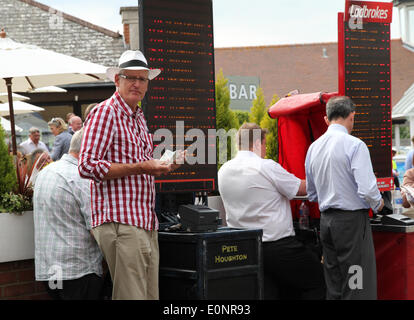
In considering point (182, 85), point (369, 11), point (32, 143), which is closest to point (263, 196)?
point (182, 85)

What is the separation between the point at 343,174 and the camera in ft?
15.3

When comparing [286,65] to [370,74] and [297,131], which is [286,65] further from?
[297,131]

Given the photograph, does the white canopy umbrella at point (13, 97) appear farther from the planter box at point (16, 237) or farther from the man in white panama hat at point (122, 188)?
the man in white panama hat at point (122, 188)

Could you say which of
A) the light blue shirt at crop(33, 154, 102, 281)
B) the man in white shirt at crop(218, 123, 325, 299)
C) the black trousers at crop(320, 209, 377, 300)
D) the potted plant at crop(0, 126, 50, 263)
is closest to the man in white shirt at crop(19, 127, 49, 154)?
the potted plant at crop(0, 126, 50, 263)

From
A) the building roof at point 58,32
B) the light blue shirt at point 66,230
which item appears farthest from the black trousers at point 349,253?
the building roof at point 58,32

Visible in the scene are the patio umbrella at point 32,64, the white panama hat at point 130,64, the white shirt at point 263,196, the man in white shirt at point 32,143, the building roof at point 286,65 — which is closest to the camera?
the white panama hat at point 130,64

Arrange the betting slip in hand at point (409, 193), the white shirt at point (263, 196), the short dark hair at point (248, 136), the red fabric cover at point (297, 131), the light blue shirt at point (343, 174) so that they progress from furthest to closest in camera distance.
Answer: the betting slip in hand at point (409, 193), the red fabric cover at point (297, 131), the short dark hair at point (248, 136), the white shirt at point (263, 196), the light blue shirt at point (343, 174)

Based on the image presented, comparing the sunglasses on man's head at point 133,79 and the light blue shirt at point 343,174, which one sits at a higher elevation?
the sunglasses on man's head at point 133,79

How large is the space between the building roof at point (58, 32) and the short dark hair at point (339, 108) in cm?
1446

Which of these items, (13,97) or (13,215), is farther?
(13,97)

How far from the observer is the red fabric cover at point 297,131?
5.64 meters

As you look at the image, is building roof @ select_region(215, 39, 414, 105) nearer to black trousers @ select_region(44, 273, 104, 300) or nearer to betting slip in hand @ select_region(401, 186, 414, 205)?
betting slip in hand @ select_region(401, 186, 414, 205)

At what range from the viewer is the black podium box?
3.96 m

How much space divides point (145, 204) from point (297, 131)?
2417 millimetres
